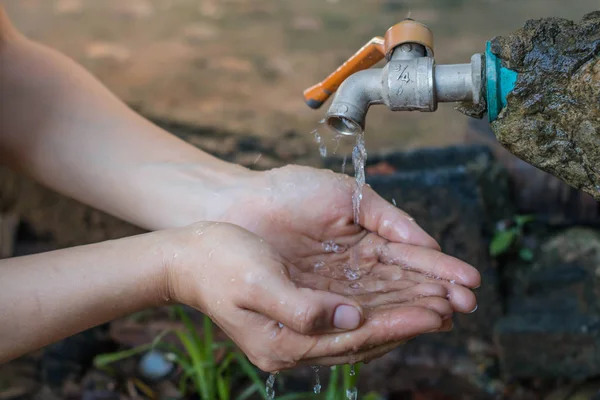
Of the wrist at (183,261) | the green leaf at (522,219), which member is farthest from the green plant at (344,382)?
the green leaf at (522,219)

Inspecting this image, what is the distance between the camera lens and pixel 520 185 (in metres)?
2.99

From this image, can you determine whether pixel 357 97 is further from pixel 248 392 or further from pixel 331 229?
pixel 248 392

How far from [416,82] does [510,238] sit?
4.81 ft

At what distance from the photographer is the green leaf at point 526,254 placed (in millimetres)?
2762

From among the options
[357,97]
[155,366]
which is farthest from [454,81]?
[155,366]

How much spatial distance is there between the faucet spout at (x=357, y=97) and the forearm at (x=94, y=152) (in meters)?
0.65

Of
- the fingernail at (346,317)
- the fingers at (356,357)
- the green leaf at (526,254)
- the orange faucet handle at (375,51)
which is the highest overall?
the orange faucet handle at (375,51)

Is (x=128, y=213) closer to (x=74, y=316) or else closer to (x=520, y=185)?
(x=74, y=316)

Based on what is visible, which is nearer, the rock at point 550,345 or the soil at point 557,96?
the soil at point 557,96

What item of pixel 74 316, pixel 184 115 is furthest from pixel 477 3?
pixel 74 316

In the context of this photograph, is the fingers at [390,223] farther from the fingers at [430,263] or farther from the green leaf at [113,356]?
the green leaf at [113,356]

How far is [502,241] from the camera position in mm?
2699

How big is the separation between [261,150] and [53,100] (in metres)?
1.39

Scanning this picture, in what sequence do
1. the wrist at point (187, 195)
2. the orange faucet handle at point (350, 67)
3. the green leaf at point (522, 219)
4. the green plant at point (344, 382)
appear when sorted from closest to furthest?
1. the orange faucet handle at point (350, 67)
2. the wrist at point (187, 195)
3. the green plant at point (344, 382)
4. the green leaf at point (522, 219)
